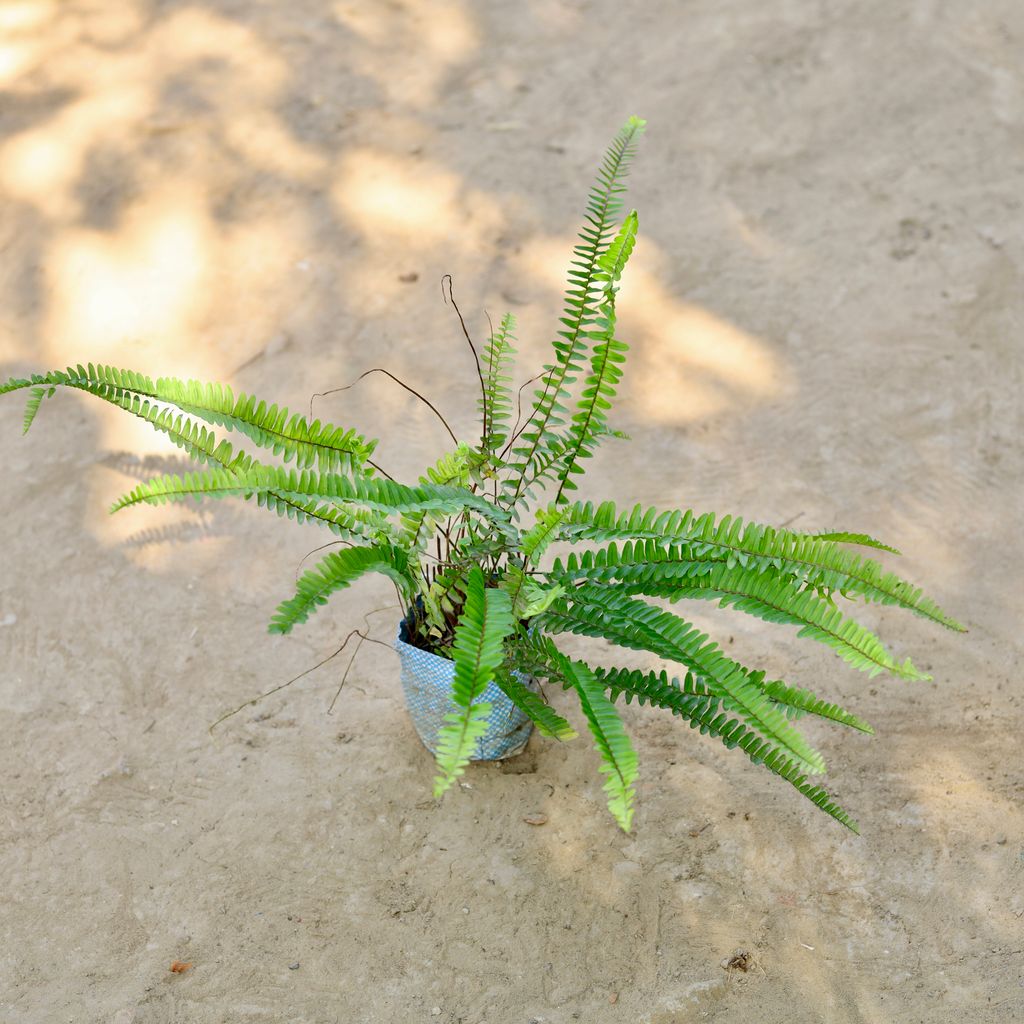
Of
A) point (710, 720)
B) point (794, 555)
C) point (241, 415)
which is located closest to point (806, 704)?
point (710, 720)

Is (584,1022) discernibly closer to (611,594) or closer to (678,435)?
(611,594)

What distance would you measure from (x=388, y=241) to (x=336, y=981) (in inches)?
108

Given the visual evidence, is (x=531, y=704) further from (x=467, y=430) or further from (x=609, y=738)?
(x=467, y=430)

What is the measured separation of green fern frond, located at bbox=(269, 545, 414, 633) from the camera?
205 cm

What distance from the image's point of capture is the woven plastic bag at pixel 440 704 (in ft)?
7.88

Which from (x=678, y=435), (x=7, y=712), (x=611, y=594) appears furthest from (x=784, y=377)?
(x=7, y=712)

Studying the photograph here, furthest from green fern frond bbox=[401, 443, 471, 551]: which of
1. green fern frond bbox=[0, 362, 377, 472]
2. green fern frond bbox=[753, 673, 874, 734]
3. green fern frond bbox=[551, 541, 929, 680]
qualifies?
green fern frond bbox=[753, 673, 874, 734]

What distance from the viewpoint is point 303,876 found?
8.14 feet

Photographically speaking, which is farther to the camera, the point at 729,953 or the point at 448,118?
the point at 448,118

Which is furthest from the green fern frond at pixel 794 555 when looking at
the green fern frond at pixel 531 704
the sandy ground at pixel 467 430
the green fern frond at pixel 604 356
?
the sandy ground at pixel 467 430

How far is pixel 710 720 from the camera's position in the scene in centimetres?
218

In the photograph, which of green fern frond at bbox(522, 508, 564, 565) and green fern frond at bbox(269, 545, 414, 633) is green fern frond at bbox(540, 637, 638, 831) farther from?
green fern frond at bbox(269, 545, 414, 633)

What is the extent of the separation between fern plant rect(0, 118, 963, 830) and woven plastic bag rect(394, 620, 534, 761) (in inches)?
3.8

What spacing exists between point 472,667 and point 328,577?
1.18 feet
